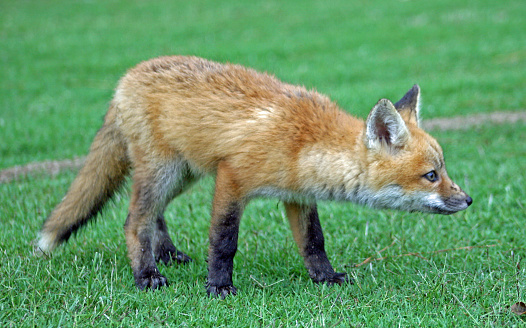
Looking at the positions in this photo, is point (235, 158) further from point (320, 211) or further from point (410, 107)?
point (320, 211)

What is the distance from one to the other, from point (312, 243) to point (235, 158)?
3.56 feet

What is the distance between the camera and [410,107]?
516cm

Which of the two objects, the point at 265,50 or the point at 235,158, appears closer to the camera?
the point at 235,158

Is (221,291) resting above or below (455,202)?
below

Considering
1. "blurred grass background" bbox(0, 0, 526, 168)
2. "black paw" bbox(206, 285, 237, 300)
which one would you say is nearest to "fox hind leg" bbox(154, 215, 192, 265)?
"black paw" bbox(206, 285, 237, 300)

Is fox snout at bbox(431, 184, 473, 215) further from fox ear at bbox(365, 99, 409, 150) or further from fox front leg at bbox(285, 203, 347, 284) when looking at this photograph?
fox front leg at bbox(285, 203, 347, 284)

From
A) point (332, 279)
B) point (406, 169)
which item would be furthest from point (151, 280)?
point (406, 169)

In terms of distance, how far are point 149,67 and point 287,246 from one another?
7.13 feet

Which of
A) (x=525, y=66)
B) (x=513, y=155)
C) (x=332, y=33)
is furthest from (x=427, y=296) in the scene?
(x=332, y=33)

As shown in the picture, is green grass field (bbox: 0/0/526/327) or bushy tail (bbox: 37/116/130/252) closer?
green grass field (bbox: 0/0/526/327)

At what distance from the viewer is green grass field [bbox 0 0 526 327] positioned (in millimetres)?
4461

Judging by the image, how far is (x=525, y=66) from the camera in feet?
47.2

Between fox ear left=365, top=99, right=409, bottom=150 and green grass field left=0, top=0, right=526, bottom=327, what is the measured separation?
46.0 inches

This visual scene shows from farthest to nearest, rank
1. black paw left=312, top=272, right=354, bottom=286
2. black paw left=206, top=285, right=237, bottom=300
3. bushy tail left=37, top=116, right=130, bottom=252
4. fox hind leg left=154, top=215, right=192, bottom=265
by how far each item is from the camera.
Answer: fox hind leg left=154, top=215, right=192, bottom=265, bushy tail left=37, top=116, right=130, bottom=252, black paw left=312, top=272, right=354, bottom=286, black paw left=206, top=285, right=237, bottom=300
